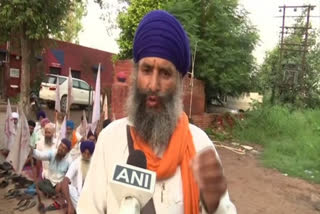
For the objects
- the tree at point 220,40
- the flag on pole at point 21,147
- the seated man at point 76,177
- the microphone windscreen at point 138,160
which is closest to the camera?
the microphone windscreen at point 138,160

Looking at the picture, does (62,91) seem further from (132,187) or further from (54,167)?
(132,187)

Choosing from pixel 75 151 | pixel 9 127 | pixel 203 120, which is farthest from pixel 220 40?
pixel 75 151

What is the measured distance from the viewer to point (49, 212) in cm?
536

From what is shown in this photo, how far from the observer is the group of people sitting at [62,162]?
4938 mm

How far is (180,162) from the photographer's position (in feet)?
4.63

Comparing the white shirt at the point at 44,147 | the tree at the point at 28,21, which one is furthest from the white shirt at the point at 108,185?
the tree at the point at 28,21

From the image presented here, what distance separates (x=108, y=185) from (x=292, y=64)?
18889mm

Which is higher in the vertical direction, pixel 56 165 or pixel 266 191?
pixel 56 165

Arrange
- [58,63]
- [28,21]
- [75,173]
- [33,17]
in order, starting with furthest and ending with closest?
1. [58,63]
2. [28,21]
3. [33,17]
4. [75,173]

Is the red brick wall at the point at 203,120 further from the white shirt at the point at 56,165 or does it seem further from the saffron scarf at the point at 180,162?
the saffron scarf at the point at 180,162

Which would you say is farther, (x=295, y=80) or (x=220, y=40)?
(x=295, y=80)

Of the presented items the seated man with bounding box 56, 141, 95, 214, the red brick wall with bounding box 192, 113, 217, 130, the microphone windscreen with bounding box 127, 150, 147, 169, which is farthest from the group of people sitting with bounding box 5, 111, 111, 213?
the red brick wall with bounding box 192, 113, 217, 130

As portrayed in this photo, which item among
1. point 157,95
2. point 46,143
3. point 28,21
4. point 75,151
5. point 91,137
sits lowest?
point 75,151

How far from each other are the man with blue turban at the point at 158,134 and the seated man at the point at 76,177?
3379 mm
